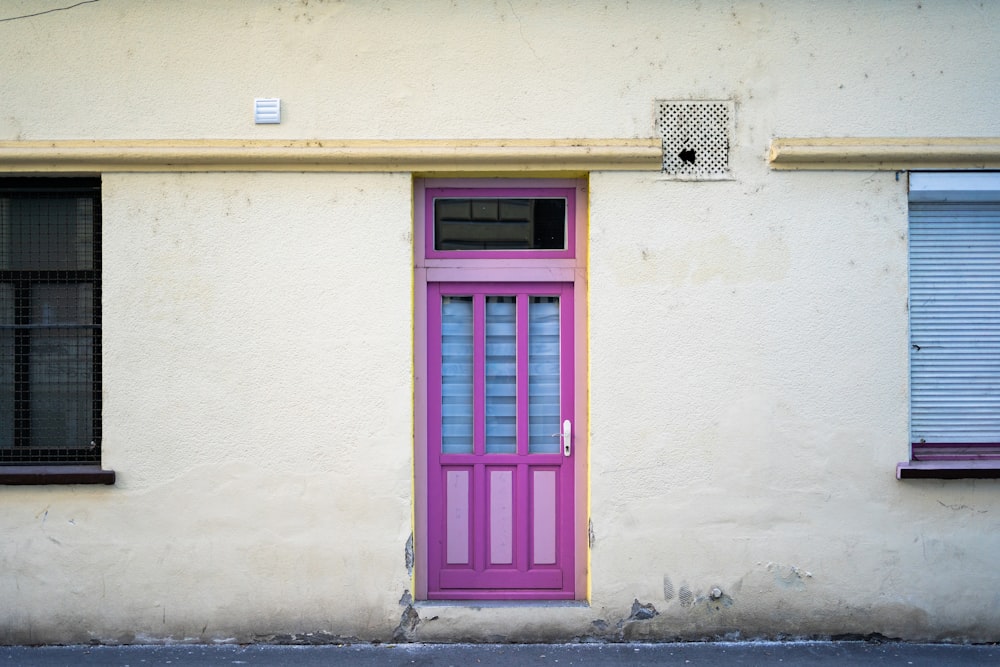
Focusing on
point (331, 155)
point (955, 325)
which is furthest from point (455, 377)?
point (955, 325)

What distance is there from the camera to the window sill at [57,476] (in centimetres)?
551

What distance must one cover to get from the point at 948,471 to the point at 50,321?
5.52 meters

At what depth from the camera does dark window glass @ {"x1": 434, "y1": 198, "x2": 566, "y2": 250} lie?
5.82 m

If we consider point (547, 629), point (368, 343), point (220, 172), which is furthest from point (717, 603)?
point (220, 172)

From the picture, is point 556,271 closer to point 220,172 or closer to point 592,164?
point 592,164

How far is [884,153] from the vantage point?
5.51 m

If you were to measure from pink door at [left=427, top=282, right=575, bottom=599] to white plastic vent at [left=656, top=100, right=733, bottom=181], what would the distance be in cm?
107

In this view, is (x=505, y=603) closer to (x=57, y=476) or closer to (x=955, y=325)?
(x=57, y=476)

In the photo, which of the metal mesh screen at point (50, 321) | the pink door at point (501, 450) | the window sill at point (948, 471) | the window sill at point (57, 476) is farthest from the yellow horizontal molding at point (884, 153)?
the window sill at point (57, 476)

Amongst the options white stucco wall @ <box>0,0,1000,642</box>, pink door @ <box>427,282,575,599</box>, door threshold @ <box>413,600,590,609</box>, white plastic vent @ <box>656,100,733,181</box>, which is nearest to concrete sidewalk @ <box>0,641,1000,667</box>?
white stucco wall @ <box>0,0,1000,642</box>

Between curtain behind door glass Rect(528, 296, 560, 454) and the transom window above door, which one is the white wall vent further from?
curtain behind door glass Rect(528, 296, 560, 454)

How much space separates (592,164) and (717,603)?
273 centimetres

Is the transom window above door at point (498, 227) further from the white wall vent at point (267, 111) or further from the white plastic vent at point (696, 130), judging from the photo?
the white wall vent at point (267, 111)

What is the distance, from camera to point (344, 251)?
18.3ft
